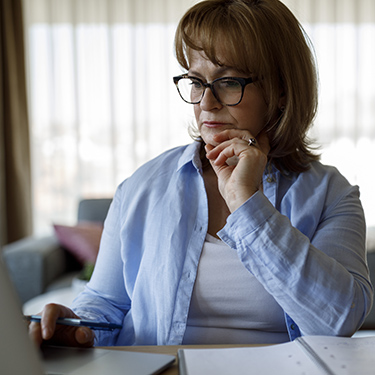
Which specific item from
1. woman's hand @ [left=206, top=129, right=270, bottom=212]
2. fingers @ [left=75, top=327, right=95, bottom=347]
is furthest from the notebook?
woman's hand @ [left=206, top=129, right=270, bottom=212]

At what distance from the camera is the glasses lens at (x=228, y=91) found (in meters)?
1.09

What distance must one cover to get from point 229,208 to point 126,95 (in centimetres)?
379

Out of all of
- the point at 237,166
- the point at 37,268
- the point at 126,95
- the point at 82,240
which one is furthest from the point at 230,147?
the point at 126,95

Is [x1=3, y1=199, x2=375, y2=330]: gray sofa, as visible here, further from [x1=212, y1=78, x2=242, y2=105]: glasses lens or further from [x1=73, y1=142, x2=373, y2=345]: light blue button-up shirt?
[x1=212, y1=78, x2=242, y2=105]: glasses lens

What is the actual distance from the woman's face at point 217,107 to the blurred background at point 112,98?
3.48m

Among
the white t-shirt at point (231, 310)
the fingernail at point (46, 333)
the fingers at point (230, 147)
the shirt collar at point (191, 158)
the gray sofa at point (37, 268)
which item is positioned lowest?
the gray sofa at point (37, 268)

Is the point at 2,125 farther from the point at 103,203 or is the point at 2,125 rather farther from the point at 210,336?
the point at 210,336

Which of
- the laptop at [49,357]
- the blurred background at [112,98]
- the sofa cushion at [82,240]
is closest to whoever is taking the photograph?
the laptop at [49,357]

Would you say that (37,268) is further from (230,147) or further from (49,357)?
(49,357)

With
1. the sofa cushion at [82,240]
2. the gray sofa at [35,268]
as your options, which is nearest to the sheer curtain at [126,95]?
the sofa cushion at [82,240]

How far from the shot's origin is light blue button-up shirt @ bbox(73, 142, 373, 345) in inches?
35.4

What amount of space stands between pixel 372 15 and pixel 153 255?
423 cm

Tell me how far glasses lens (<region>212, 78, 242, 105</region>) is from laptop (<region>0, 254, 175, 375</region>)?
56cm

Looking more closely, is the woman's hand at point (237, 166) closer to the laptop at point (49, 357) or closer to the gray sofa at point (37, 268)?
the laptop at point (49, 357)
